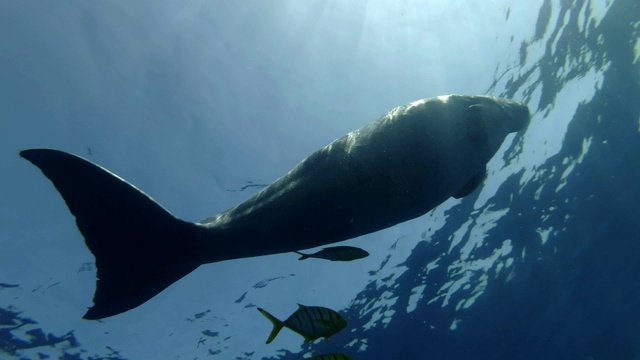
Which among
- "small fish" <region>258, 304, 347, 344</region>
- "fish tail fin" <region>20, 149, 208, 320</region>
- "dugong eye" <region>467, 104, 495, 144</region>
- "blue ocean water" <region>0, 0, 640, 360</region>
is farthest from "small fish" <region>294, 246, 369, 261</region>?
"blue ocean water" <region>0, 0, 640, 360</region>

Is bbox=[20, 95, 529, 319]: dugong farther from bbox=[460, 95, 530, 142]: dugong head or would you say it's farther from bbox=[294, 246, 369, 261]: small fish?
bbox=[294, 246, 369, 261]: small fish

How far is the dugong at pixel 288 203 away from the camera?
334 centimetres

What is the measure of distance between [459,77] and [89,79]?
10566 mm

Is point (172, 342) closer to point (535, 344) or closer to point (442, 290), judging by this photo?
point (442, 290)

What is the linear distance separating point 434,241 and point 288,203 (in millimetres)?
14559

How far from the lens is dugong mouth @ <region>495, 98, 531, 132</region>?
454cm

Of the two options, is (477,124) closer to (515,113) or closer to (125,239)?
(515,113)

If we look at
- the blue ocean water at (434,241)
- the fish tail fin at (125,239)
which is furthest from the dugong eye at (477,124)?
the blue ocean water at (434,241)

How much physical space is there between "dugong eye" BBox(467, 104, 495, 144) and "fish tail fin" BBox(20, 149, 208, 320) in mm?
2737

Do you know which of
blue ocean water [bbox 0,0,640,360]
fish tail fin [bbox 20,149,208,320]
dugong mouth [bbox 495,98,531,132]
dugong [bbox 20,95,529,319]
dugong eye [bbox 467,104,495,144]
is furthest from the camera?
blue ocean water [bbox 0,0,640,360]

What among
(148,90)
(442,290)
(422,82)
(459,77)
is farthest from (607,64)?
(148,90)

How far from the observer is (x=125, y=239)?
3.67 meters

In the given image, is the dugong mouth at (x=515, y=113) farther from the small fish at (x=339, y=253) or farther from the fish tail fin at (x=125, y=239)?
the fish tail fin at (x=125, y=239)

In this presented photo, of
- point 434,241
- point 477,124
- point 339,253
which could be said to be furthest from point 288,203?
point 434,241
